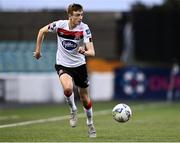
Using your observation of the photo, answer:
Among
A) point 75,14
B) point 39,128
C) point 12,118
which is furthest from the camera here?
point 12,118

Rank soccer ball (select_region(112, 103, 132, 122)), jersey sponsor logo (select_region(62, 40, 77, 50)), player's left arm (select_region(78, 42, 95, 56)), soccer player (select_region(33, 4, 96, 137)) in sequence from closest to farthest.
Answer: player's left arm (select_region(78, 42, 95, 56))
soccer player (select_region(33, 4, 96, 137))
jersey sponsor logo (select_region(62, 40, 77, 50))
soccer ball (select_region(112, 103, 132, 122))

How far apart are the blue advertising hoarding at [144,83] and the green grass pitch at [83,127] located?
21.4ft

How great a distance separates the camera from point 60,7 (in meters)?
35.1

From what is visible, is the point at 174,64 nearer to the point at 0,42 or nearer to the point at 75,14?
the point at 0,42

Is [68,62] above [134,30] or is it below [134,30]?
above

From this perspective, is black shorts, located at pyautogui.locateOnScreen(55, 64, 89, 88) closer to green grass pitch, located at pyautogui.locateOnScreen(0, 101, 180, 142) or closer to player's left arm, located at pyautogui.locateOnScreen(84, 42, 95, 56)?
player's left arm, located at pyautogui.locateOnScreen(84, 42, 95, 56)

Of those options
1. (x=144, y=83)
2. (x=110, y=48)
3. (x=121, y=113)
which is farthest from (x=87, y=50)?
(x=110, y=48)

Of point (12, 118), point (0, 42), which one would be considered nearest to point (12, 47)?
point (0, 42)

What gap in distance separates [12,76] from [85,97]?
15212 millimetres

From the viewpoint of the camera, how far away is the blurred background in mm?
32000

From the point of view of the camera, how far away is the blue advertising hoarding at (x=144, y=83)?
107 ft

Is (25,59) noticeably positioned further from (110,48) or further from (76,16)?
(76,16)

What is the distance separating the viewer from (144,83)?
1283 inches

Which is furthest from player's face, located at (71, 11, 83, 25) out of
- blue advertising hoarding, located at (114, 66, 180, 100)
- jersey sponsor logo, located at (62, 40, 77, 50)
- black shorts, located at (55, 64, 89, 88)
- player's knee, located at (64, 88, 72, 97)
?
blue advertising hoarding, located at (114, 66, 180, 100)
